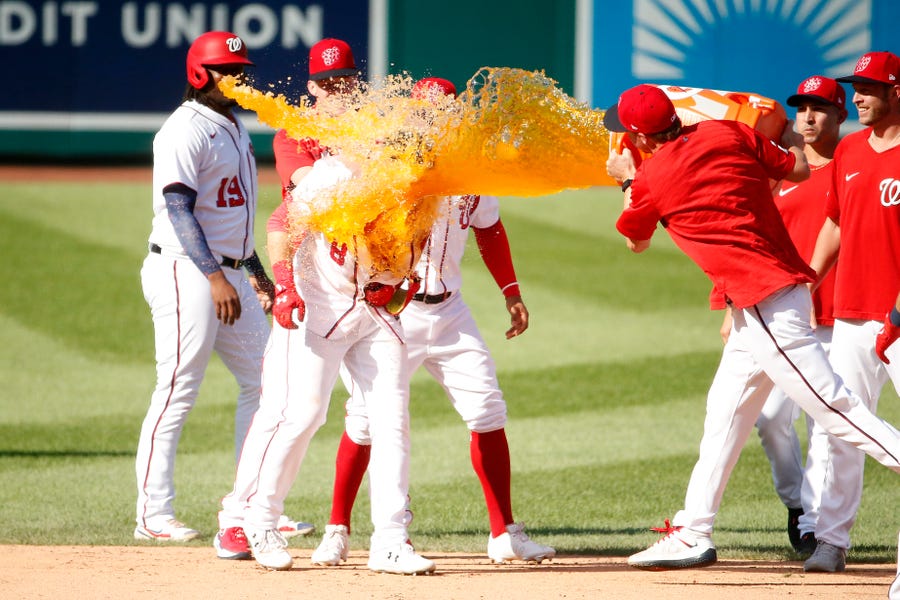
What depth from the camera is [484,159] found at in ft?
15.6

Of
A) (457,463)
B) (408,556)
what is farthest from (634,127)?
(457,463)

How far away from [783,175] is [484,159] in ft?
3.77

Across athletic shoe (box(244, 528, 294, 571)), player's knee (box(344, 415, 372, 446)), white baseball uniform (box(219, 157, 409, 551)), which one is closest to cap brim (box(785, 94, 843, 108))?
white baseball uniform (box(219, 157, 409, 551))

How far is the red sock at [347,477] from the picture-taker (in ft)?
17.8

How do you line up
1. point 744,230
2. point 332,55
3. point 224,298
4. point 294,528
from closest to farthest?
point 744,230
point 224,298
point 332,55
point 294,528

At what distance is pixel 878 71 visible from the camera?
5160 mm

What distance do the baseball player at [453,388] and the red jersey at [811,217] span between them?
1541 millimetres

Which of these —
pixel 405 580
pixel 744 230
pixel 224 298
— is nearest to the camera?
pixel 744 230

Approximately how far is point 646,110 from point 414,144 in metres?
0.87

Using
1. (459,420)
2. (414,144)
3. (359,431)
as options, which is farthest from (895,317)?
(459,420)

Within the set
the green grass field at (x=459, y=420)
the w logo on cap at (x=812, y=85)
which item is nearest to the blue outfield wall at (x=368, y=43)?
the green grass field at (x=459, y=420)

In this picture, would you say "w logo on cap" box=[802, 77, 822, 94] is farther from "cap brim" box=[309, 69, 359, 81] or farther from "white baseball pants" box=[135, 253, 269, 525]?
"white baseball pants" box=[135, 253, 269, 525]

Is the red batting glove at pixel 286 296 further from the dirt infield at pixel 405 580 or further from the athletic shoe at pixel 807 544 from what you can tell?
the athletic shoe at pixel 807 544

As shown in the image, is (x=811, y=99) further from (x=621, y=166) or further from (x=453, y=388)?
(x=453, y=388)
